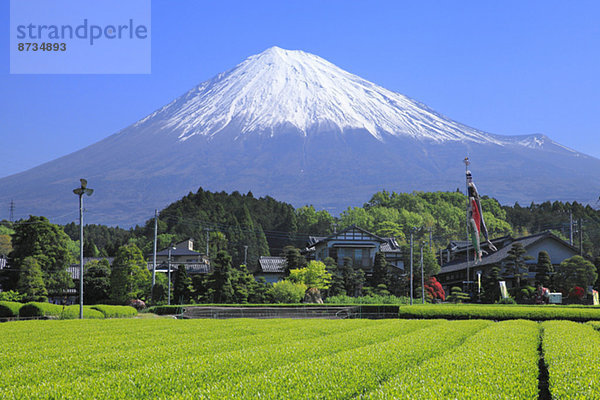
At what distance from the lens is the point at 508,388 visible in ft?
27.2

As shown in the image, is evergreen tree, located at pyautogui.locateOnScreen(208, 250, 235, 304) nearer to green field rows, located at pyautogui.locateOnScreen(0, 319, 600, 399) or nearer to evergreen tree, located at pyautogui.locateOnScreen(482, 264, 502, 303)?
evergreen tree, located at pyautogui.locateOnScreen(482, 264, 502, 303)

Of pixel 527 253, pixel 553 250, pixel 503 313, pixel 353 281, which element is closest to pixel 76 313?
pixel 503 313

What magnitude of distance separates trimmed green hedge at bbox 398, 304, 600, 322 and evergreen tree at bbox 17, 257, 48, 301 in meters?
29.0

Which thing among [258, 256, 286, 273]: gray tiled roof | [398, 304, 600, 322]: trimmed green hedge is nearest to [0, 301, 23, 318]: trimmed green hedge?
[398, 304, 600, 322]: trimmed green hedge

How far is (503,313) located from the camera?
29938 millimetres

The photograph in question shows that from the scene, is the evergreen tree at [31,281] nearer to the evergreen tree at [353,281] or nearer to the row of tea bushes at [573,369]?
the evergreen tree at [353,281]

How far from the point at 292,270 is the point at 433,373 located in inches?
1728

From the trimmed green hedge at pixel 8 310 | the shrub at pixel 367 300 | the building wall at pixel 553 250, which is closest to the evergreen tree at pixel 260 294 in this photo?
the shrub at pixel 367 300

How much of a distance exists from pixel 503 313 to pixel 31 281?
3477cm

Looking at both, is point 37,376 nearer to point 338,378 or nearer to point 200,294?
point 338,378

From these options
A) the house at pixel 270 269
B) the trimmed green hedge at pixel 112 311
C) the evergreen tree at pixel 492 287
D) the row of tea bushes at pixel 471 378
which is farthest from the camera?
the house at pixel 270 269

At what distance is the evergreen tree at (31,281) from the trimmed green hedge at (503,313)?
2900 cm

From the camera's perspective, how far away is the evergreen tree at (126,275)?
166ft

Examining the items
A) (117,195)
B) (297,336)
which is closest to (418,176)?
(117,195)
